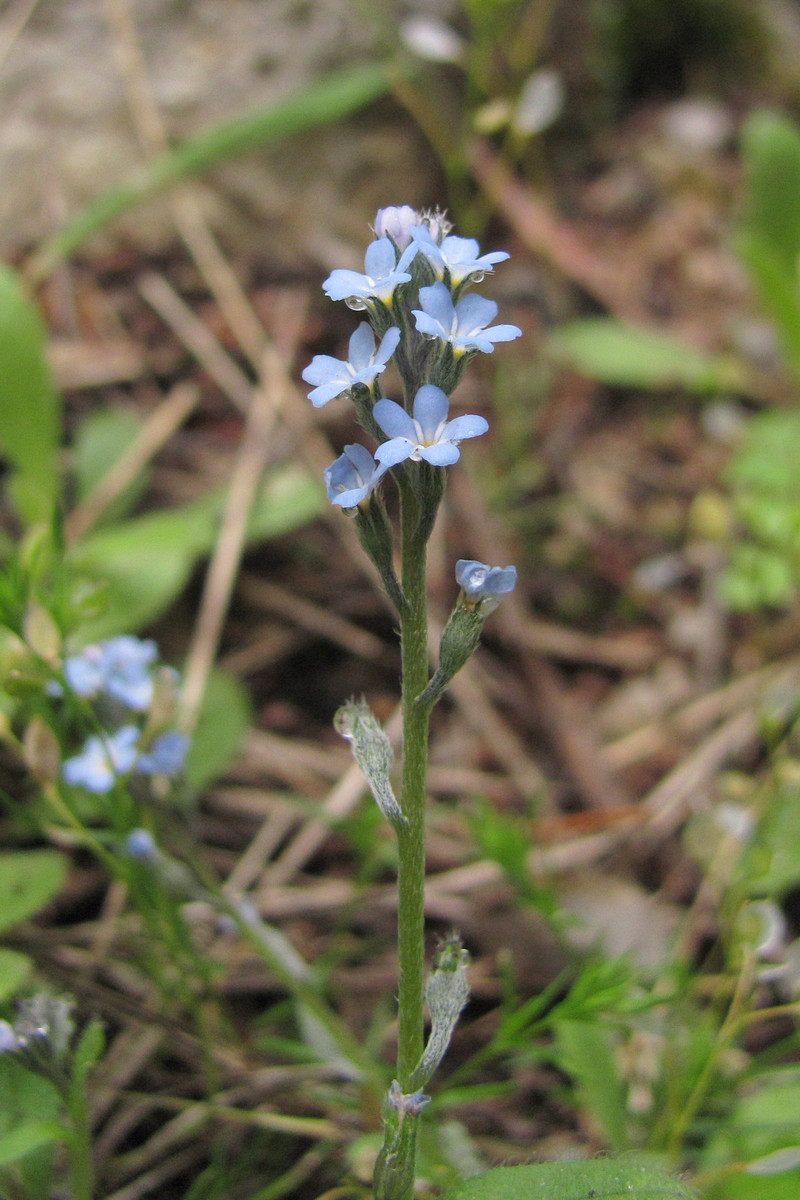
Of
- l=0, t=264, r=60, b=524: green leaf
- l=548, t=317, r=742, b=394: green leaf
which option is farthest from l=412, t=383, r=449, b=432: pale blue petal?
l=548, t=317, r=742, b=394: green leaf

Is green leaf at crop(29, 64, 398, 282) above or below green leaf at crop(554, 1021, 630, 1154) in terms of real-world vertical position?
above

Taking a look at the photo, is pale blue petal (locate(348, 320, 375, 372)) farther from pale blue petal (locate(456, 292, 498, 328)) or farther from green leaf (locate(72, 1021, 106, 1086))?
green leaf (locate(72, 1021, 106, 1086))

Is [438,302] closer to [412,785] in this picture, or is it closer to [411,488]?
[411,488]

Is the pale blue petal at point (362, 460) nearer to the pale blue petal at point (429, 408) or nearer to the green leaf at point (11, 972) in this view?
the pale blue petal at point (429, 408)

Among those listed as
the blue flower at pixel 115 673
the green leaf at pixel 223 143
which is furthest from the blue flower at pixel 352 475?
the green leaf at pixel 223 143

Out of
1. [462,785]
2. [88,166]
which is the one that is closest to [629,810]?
[462,785]
